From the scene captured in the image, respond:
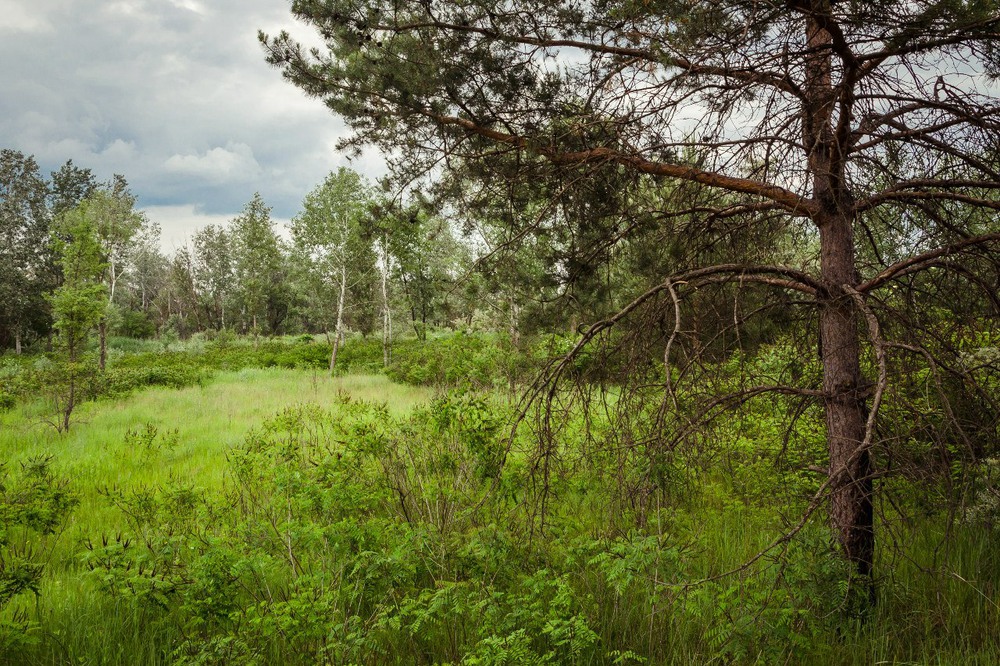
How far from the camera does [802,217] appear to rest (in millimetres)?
3637

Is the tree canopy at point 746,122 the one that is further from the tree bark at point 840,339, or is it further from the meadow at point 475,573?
the meadow at point 475,573

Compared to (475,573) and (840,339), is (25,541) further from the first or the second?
(840,339)

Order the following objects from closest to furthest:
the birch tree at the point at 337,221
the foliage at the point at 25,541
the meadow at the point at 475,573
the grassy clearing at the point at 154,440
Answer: the meadow at the point at 475,573 → the foliage at the point at 25,541 → the grassy clearing at the point at 154,440 → the birch tree at the point at 337,221

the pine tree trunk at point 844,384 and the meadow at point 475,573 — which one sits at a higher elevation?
the pine tree trunk at point 844,384

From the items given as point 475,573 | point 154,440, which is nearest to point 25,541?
point 475,573

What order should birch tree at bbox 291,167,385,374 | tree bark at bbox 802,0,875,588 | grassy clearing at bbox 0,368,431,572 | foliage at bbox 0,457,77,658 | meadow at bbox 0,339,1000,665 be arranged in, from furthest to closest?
1. birch tree at bbox 291,167,385,374
2. grassy clearing at bbox 0,368,431,572
3. tree bark at bbox 802,0,875,588
4. foliage at bbox 0,457,77,658
5. meadow at bbox 0,339,1000,665

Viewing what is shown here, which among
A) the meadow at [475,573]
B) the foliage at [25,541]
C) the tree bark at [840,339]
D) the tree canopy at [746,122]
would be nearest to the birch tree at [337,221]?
the foliage at [25,541]

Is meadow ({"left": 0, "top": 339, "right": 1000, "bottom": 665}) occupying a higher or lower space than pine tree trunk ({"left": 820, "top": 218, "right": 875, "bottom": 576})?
lower

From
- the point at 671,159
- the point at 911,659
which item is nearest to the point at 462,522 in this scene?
the point at 911,659

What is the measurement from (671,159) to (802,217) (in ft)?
3.26

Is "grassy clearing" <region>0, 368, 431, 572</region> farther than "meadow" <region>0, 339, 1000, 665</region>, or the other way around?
"grassy clearing" <region>0, 368, 431, 572</region>

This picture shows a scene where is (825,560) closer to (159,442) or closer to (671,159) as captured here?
(671,159)

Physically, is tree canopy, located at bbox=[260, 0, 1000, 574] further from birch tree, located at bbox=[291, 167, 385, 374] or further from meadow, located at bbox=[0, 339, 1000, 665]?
birch tree, located at bbox=[291, 167, 385, 374]

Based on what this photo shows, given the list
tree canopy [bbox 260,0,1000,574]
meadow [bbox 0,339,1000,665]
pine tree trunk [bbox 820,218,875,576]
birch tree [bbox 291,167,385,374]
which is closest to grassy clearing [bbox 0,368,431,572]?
meadow [bbox 0,339,1000,665]
